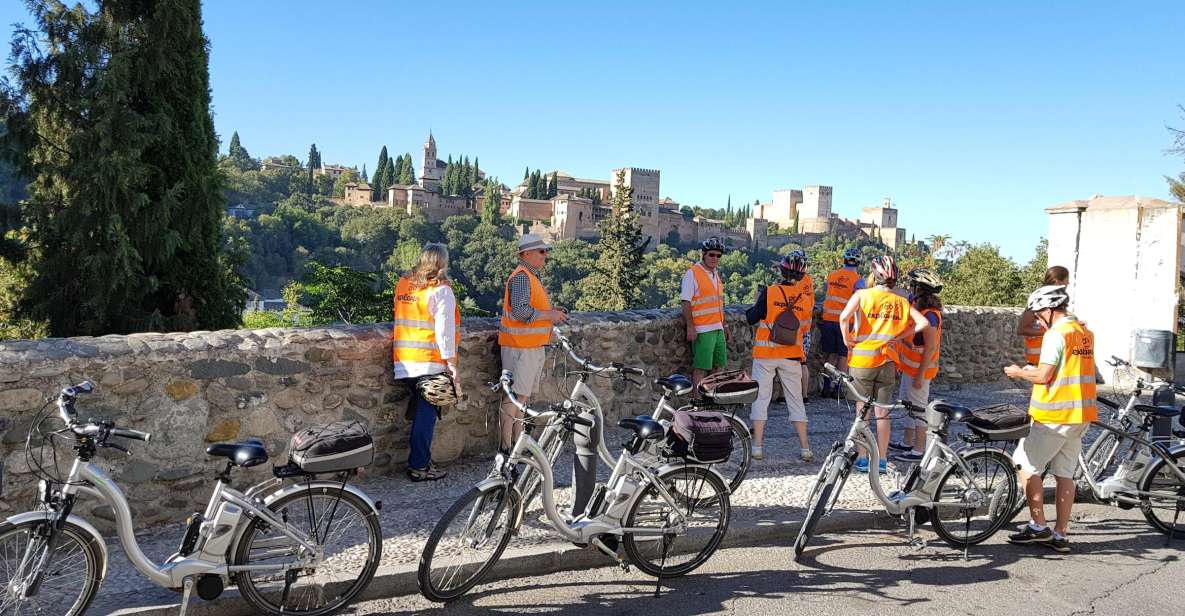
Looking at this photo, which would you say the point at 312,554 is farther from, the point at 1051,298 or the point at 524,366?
the point at 1051,298

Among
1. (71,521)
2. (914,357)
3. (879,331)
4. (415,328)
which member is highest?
(879,331)

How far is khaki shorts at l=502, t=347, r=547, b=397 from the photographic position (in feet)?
19.2

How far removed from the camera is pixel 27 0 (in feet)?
47.9

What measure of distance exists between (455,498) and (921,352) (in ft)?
13.1

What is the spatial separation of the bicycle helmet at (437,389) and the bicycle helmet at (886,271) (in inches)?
128

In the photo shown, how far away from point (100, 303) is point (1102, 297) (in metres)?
15.6

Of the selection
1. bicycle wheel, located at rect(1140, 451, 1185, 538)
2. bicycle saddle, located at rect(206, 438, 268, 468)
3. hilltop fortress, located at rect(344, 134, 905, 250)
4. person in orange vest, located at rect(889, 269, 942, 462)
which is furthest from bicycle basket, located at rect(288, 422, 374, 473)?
hilltop fortress, located at rect(344, 134, 905, 250)

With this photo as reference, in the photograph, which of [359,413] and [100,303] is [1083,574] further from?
[100,303]

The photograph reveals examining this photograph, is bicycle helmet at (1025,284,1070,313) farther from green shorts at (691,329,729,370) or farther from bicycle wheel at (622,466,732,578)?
green shorts at (691,329,729,370)

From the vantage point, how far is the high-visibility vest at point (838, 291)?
8508mm

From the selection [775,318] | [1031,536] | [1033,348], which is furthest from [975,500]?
[1033,348]

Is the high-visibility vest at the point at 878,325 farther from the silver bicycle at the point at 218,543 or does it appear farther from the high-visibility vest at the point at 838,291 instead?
the silver bicycle at the point at 218,543

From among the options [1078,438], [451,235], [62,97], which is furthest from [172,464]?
[451,235]

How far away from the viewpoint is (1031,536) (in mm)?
4930
